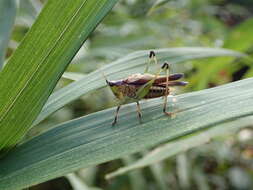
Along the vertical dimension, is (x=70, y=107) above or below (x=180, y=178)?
above

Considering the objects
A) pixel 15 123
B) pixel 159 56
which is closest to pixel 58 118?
pixel 159 56

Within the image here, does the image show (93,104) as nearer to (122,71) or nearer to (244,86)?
(122,71)

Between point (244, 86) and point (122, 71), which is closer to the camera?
point (244, 86)

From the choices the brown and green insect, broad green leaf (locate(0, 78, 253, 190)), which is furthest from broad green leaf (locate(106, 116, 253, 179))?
broad green leaf (locate(0, 78, 253, 190))

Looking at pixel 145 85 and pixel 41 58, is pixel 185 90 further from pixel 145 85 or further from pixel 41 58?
pixel 41 58

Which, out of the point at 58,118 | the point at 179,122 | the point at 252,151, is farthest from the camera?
the point at 252,151

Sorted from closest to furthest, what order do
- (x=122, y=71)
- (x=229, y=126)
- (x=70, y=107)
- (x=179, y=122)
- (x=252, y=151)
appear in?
(x=179, y=122) < (x=122, y=71) < (x=229, y=126) < (x=70, y=107) < (x=252, y=151)

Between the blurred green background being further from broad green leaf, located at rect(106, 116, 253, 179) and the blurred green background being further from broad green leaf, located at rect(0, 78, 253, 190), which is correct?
broad green leaf, located at rect(0, 78, 253, 190)

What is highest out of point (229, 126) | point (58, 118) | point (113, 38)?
point (113, 38)
